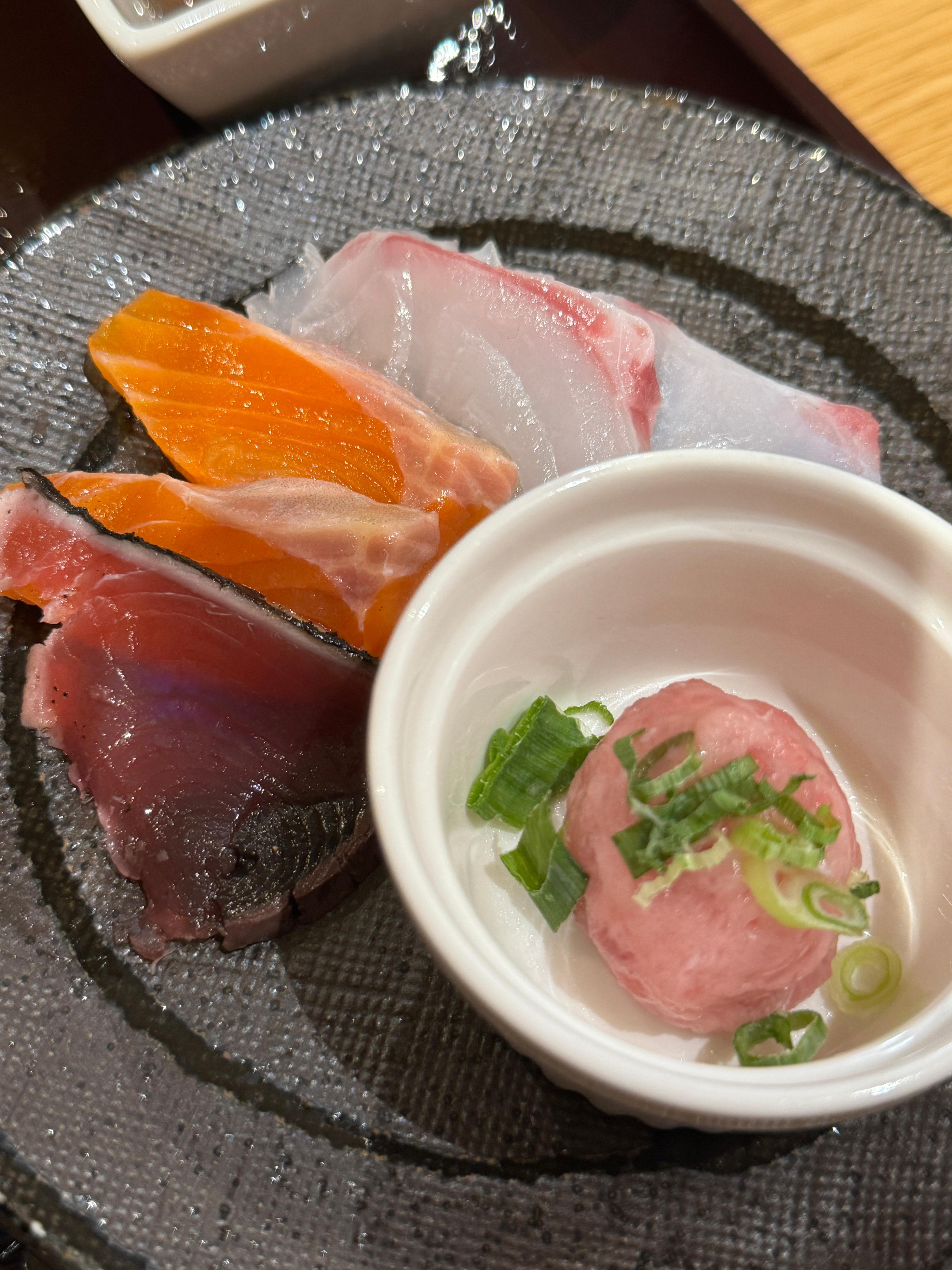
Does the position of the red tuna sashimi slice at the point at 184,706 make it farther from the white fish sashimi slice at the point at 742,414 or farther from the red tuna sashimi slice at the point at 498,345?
the white fish sashimi slice at the point at 742,414

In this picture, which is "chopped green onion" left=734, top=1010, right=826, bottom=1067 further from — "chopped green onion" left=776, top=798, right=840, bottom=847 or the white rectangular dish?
the white rectangular dish

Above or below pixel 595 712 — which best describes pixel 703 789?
above

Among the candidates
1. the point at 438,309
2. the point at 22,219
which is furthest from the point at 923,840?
the point at 22,219

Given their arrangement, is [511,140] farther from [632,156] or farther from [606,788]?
[606,788]

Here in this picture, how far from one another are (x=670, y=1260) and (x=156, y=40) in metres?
1.87

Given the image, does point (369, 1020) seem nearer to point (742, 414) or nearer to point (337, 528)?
point (337, 528)

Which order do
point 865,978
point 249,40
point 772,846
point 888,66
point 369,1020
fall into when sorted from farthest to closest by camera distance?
point 888,66, point 249,40, point 369,1020, point 865,978, point 772,846

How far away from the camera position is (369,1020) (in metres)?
1.10

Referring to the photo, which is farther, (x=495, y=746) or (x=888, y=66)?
(x=888, y=66)

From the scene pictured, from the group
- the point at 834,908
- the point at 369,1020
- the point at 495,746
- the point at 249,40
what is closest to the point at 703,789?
the point at 834,908

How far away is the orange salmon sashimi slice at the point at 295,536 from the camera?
1201 mm

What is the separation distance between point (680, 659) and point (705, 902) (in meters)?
0.36

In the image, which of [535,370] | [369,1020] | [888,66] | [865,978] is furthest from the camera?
[888,66]

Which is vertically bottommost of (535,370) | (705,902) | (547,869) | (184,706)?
(184,706)
